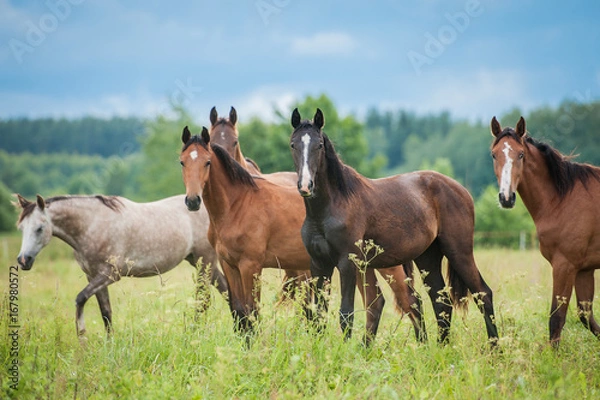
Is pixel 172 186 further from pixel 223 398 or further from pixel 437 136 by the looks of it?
pixel 437 136

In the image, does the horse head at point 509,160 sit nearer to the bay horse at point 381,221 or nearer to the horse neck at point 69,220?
the bay horse at point 381,221

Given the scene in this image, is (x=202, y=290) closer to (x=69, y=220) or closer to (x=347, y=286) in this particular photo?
(x=347, y=286)

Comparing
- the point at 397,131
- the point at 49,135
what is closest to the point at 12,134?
the point at 49,135

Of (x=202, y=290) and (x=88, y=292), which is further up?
(x=202, y=290)

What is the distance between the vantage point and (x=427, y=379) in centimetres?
484

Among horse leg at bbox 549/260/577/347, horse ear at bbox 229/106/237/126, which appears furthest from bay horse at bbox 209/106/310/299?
horse leg at bbox 549/260/577/347

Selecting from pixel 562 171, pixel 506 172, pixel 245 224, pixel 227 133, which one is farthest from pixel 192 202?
pixel 562 171

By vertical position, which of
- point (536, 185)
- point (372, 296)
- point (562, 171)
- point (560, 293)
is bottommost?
point (372, 296)

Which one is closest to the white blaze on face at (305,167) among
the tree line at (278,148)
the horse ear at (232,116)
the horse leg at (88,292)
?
the tree line at (278,148)

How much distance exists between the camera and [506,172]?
19.5ft

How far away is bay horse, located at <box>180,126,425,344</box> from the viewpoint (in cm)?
642

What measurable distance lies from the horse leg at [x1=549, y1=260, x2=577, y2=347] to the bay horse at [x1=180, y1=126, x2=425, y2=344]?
136 centimetres

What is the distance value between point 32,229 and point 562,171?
6.67 meters

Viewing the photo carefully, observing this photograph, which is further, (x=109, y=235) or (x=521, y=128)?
(x=109, y=235)
